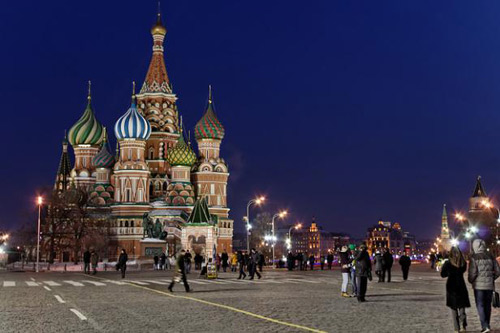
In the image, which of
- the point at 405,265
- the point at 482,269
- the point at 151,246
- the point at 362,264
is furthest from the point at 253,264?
the point at 151,246

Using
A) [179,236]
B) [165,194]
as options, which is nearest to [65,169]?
[165,194]

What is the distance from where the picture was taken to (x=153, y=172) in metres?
104

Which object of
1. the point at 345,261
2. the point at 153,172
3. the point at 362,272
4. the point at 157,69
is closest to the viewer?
the point at 362,272

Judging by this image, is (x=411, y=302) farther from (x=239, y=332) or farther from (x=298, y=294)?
(x=239, y=332)

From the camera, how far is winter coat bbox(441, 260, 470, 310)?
13031 millimetres

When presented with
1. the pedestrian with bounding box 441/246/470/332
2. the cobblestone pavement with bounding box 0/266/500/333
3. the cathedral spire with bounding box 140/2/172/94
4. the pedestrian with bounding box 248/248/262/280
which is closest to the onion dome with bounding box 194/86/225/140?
the cathedral spire with bounding box 140/2/172/94

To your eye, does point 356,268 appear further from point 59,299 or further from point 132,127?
point 132,127

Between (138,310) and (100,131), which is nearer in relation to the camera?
(138,310)

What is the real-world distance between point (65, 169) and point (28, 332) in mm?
104525

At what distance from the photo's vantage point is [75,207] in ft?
292

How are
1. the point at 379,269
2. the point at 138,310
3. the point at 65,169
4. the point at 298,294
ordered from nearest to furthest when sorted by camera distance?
the point at 138,310, the point at 298,294, the point at 379,269, the point at 65,169

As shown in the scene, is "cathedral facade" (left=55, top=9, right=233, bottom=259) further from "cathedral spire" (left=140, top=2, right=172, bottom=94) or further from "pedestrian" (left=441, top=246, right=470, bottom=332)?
"pedestrian" (left=441, top=246, right=470, bottom=332)

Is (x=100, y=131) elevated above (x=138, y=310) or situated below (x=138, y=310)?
above

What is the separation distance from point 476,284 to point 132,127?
282 ft
